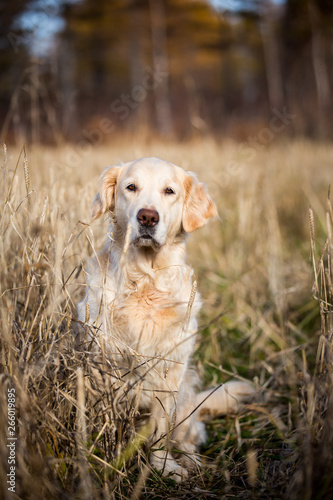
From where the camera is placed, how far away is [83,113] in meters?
9.38

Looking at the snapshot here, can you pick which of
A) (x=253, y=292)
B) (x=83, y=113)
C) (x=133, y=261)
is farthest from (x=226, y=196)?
(x=83, y=113)

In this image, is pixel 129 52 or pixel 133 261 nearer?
pixel 133 261

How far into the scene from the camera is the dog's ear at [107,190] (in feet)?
6.46

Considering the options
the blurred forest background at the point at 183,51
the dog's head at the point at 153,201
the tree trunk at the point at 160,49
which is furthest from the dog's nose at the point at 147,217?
the tree trunk at the point at 160,49

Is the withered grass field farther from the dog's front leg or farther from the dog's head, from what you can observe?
the dog's head

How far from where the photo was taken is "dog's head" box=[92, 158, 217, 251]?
1.73 metres

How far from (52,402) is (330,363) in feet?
3.35

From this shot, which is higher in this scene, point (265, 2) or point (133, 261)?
point (265, 2)

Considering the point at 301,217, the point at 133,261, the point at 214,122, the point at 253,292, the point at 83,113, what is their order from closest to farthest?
the point at 133,261
the point at 253,292
the point at 301,217
the point at 214,122
the point at 83,113

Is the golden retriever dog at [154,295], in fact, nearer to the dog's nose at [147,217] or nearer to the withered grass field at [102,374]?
the dog's nose at [147,217]

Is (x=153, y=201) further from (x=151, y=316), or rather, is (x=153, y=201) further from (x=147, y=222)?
(x=151, y=316)

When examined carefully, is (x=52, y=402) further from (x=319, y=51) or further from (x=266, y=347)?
(x=319, y=51)

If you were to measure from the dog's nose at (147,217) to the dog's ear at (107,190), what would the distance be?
0.32m

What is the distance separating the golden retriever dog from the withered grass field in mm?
115
